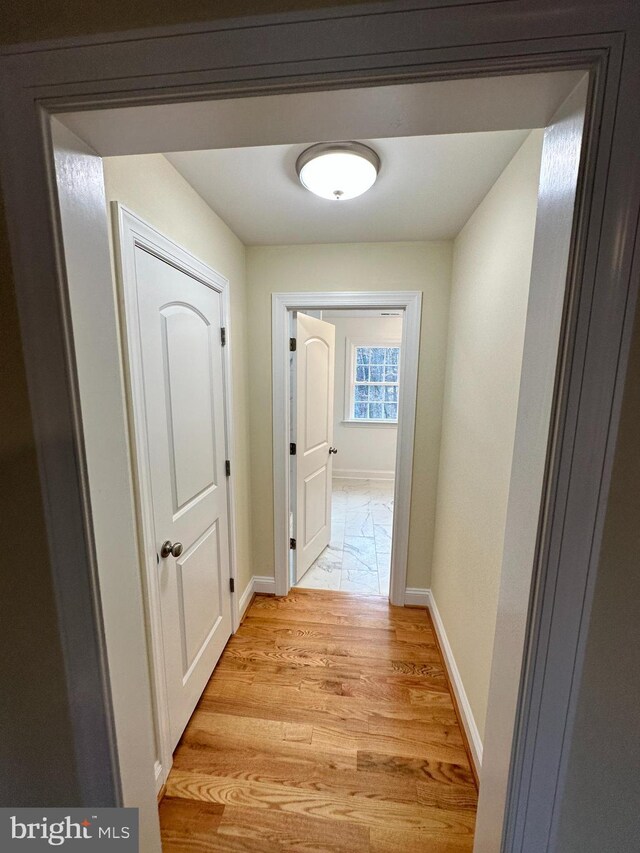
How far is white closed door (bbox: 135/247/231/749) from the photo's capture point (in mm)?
1123

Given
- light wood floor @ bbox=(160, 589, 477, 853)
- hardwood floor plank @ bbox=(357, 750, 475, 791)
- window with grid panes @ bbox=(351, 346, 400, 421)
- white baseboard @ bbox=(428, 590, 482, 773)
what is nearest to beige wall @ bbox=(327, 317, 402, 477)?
window with grid panes @ bbox=(351, 346, 400, 421)

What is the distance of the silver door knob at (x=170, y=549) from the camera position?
3.91 ft

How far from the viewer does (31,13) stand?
494 mm

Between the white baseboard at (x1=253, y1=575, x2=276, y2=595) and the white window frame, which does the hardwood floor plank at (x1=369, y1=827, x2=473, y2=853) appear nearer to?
the white baseboard at (x1=253, y1=575, x2=276, y2=595)

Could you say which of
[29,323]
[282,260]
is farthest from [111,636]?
[282,260]

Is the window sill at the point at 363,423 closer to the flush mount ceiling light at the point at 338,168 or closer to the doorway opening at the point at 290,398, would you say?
the doorway opening at the point at 290,398

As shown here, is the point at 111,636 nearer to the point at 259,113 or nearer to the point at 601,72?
the point at 259,113

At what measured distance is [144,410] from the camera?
1063 mm

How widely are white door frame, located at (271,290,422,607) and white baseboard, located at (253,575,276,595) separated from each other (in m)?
0.04

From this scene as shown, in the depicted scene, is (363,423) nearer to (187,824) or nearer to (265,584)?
(265,584)

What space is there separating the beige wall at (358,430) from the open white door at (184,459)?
10.7 feet

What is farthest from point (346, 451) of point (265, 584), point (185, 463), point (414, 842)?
point (414, 842)

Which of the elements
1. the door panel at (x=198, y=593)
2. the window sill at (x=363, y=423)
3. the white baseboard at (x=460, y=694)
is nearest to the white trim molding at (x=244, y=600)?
the door panel at (x=198, y=593)

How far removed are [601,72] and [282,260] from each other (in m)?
1.74
